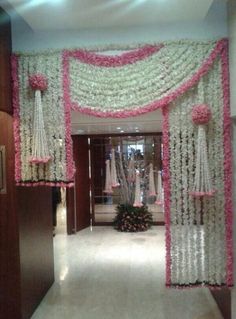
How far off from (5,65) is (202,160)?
4.91ft

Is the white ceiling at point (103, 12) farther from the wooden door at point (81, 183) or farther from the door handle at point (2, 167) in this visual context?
the wooden door at point (81, 183)

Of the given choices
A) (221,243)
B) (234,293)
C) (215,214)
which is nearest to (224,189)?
(215,214)

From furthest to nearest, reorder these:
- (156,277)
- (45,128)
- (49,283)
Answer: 1. (156,277)
2. (49,283)
3. (45,128)

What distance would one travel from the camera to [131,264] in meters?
4.62

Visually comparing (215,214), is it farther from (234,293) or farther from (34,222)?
(34,222)

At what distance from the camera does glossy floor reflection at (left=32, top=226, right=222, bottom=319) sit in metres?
3.06

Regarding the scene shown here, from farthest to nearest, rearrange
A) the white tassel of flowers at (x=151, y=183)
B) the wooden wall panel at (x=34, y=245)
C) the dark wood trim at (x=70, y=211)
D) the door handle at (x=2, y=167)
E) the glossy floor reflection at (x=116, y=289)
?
the white tassel of flowers at (x=151, y=183)
the dark wood trim at (x=70, y=211)
the glossy floor reflection at (x=116, y=289)
the wooden wall panel at (x=34, y=245)
the door handle at (x=2, y=167)

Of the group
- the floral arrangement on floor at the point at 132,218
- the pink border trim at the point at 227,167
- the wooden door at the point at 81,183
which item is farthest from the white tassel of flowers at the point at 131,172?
the pink border trim at the point at 227,167

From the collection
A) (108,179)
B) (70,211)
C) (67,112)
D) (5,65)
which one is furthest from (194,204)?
(108,179)

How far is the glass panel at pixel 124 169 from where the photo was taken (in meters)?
7.30

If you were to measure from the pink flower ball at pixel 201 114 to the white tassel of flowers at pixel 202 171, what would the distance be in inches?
2.2

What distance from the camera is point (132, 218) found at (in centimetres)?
693

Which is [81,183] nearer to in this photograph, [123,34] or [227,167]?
[123,34]

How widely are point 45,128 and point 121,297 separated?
210cm
